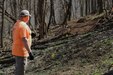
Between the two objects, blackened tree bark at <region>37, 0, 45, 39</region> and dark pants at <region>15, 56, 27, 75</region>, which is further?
blackened tree bark at <region>37, 0, 45, 39</region>

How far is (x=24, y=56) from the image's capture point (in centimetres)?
825

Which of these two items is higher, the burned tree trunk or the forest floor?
the burned tree trunk

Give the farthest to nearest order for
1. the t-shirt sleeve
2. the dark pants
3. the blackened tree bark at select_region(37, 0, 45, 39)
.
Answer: the blackened tree bark at select_region(37, 0, 45, 39), the dark pants, the t-shirt sleeve

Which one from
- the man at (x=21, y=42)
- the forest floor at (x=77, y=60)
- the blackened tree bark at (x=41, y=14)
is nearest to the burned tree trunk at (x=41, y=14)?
the blackened tree bark at (x=41, y=14)

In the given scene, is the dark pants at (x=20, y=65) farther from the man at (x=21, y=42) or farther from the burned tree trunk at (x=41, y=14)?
the burned tree trunk at (x=41, y=14)

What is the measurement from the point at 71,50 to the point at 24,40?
5.60m

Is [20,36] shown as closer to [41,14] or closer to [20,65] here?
[20,65]

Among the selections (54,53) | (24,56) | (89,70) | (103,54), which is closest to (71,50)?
(54,53)

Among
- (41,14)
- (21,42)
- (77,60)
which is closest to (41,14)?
(41,14)

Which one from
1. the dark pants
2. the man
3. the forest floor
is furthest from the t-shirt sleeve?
the forest floor

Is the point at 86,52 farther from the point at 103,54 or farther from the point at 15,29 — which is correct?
the point at 15,29

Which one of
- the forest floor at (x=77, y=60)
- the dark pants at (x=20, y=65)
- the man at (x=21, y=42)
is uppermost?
the man at (x=21, y=42)

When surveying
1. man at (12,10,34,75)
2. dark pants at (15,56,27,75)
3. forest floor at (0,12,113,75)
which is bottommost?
forest floor at (0,12,113,75)

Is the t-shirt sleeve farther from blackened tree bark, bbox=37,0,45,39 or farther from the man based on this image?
blackened tree bark, bbox=37,0,45,39
